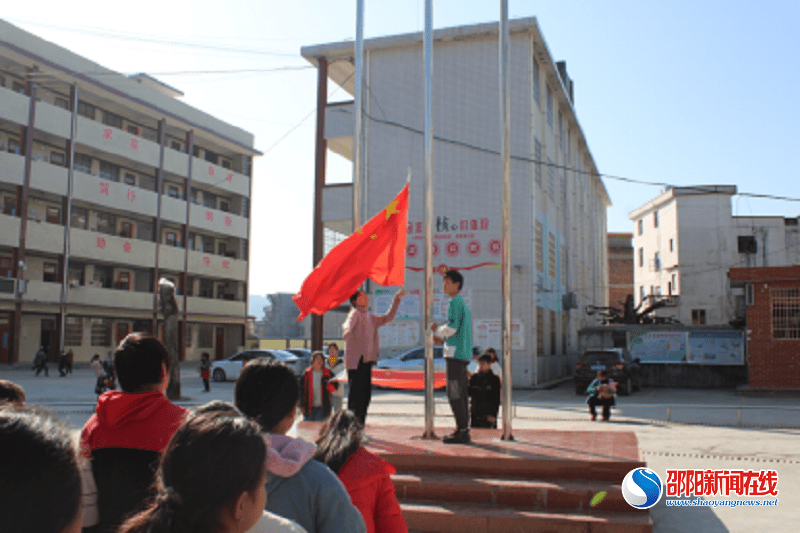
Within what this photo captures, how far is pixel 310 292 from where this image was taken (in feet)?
25.3

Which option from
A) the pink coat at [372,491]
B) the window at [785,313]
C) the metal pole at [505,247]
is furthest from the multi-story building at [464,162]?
the pink coat at [372,491]

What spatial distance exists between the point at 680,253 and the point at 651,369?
70.2ft

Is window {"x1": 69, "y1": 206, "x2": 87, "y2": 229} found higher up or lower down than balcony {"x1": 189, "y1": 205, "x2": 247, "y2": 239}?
lower down

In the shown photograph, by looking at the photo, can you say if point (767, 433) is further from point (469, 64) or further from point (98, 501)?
point (469, 64)

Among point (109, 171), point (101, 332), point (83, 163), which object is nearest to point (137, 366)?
point (83, 163)

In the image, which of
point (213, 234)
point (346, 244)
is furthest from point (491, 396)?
point (213, 234)

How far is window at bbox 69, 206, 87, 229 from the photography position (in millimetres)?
36281

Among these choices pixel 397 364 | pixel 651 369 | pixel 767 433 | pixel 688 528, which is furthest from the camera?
pixel 651 369

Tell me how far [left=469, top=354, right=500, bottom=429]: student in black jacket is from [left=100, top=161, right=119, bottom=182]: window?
3440 cm

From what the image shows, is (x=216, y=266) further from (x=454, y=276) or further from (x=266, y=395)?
(x=266, y=395)

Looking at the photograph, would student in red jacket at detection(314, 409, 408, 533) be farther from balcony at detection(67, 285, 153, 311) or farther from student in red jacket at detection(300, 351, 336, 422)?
balcony at detection(67, 285, 153, 311)

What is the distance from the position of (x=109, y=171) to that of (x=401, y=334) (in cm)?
2308

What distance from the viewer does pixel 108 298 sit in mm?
36625

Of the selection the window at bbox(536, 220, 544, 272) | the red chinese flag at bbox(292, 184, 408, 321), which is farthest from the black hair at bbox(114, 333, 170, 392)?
the window at bbox(536, 220, 544, 272)
